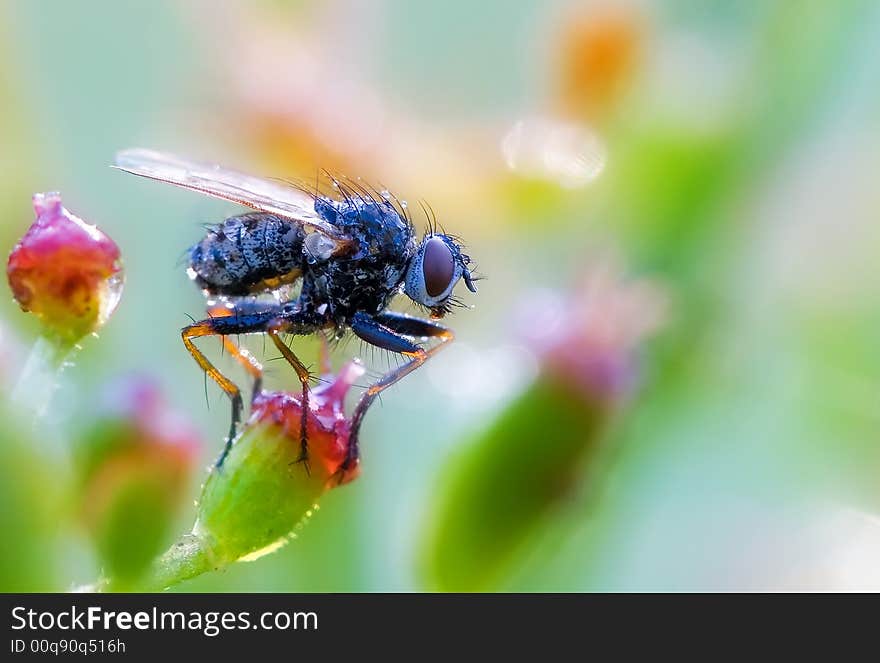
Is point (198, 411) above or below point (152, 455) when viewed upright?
below

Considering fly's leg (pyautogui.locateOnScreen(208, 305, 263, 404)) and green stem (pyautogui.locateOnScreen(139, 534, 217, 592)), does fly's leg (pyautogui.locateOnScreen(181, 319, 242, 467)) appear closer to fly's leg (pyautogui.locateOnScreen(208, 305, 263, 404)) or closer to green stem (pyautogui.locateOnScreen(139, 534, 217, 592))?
fly's leg (pyautogui.locateOnScreen(208, 305, 263, 404))

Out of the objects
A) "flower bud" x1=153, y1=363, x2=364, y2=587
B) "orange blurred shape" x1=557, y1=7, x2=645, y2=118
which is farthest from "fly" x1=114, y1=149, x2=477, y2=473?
"orange blurred shape" x1=557, y1=7, x2=645, y2=118

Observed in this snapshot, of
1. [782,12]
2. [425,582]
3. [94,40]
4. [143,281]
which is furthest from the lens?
[94,40]

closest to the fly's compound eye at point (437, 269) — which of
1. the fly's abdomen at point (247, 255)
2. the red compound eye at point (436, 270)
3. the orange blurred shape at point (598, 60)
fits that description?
the red compound eye at point (436, 270)

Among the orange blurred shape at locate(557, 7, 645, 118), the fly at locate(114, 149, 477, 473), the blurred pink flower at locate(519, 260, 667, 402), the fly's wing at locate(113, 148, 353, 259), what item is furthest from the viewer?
the orange blurred shape at locate(557, 7, 645, 118)

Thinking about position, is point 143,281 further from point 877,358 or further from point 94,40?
point 877,358

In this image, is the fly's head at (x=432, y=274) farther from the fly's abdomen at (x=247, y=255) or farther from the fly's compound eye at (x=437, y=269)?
the fly's abdomen at (x=247, y=255)
